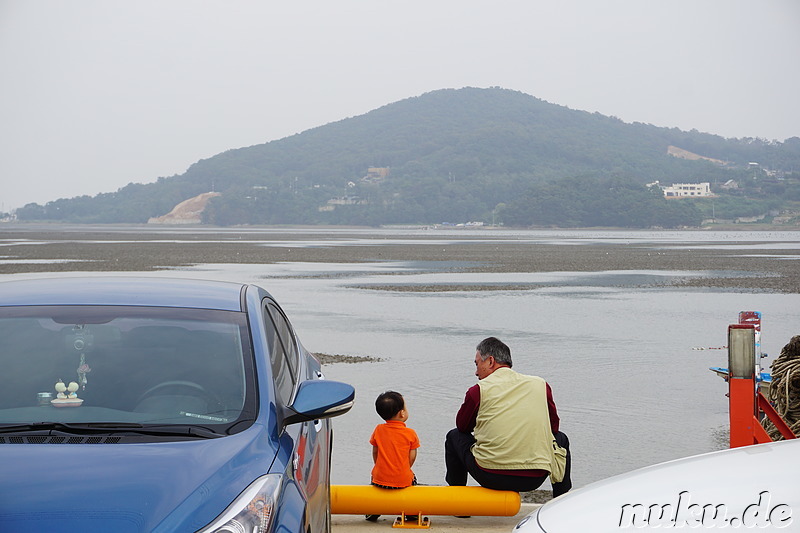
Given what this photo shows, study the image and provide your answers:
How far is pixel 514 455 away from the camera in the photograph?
5.52m

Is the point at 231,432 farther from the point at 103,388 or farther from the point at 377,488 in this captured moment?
the point at 377,488

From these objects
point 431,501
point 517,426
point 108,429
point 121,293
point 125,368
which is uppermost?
point 121,293

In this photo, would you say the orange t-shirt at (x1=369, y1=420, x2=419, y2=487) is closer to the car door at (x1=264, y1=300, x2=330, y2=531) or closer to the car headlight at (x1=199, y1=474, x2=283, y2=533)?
the car door at (x1=264, y1=300, x2=330, y2=531)

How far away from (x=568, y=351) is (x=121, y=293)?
1178cm

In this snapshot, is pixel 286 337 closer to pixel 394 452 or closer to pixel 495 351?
pixel 394 452

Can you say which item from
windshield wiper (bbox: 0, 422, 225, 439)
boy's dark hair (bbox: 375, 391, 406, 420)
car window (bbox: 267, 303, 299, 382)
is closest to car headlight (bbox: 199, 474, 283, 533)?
windshield wiper (bbox: 0, 422, 225, 439)

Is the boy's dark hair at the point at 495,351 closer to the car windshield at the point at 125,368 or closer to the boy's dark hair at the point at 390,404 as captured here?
the boy's dark hair at the point at 390,404

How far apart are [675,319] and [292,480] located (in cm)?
1808

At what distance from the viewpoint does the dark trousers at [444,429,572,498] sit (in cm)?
556

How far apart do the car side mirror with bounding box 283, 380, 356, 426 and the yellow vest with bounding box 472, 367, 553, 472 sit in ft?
6.42

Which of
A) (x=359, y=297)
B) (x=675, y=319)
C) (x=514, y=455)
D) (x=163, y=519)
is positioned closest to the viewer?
(x=163, y=519)

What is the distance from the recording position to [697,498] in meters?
2.62

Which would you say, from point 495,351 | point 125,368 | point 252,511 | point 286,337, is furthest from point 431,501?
point 252,511

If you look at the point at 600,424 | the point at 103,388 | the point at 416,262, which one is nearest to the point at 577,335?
the point at 600,424
